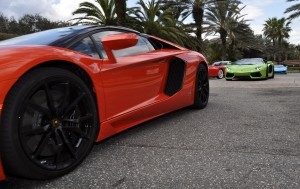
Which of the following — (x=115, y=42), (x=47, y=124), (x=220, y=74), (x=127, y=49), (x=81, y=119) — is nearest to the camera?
(x=47, y=124)

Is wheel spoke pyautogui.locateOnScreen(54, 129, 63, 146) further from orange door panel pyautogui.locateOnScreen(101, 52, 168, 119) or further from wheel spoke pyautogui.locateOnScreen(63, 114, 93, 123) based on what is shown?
orange door panel pyautogui.locateOnScreen(101, 52, 168, 119)

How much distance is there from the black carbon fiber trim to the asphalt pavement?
1.29 feet

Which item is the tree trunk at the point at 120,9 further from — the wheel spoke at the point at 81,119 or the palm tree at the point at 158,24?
the wheel spoke at the point at 81,119

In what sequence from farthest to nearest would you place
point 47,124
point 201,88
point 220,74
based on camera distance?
point 220,74
point 201,88
point 47,124

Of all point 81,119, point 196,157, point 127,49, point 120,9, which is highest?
point 120,9

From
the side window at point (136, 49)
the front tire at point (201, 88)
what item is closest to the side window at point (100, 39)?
the side window at point (136, 49)

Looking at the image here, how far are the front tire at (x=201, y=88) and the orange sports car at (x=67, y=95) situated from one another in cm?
112

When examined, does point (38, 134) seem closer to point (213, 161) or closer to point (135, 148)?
point (135, 148)

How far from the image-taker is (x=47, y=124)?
2158 millimetres

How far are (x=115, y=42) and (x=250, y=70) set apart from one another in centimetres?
1056

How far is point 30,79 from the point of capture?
206 centimetres

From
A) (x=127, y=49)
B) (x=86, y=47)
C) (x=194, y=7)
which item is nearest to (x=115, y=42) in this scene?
(x=86, y=47)

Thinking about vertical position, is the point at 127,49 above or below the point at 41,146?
above

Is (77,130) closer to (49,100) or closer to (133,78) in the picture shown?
(49,100)
